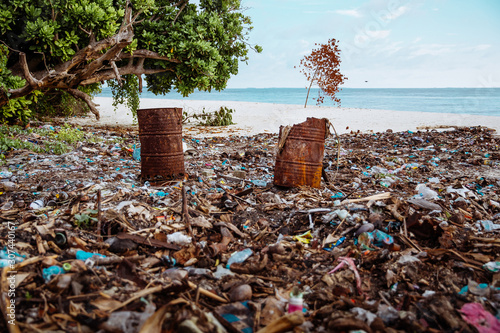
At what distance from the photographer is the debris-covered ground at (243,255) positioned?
1.93m

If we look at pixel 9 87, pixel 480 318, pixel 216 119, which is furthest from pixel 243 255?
pixel 216 119

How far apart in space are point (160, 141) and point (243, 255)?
93.7 inches

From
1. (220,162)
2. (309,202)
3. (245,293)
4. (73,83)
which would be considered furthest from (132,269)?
(73,83)

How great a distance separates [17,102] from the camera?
753 centimetres

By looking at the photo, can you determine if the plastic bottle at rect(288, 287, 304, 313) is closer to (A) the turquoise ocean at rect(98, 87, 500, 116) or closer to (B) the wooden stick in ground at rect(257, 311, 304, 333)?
(B) the wooden stick in ground at rect(257, 311, 304, 333)

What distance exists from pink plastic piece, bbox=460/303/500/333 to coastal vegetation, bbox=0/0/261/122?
Result: 6.25 meters

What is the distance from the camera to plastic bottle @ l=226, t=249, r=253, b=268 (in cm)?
268

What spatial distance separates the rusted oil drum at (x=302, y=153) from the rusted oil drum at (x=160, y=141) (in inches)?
57.3

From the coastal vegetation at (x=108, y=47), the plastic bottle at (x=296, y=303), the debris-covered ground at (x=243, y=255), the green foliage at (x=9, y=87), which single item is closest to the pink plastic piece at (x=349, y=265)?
the debris-covered ground at (x=243, y=255)

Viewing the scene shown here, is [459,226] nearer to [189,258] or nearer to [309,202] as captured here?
[309,202]

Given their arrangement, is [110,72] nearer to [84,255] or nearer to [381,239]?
[84,255]

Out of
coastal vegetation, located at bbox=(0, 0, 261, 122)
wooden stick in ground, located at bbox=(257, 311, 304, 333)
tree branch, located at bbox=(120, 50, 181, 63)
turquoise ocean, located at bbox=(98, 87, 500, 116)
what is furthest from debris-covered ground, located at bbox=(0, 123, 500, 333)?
turquoise ocean, located at bbox=(98, 87, 500, 116)

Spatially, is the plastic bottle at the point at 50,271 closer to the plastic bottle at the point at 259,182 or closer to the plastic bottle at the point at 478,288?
the plastic bottle at the point at 478,288

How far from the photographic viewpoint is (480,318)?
1.95 meters
